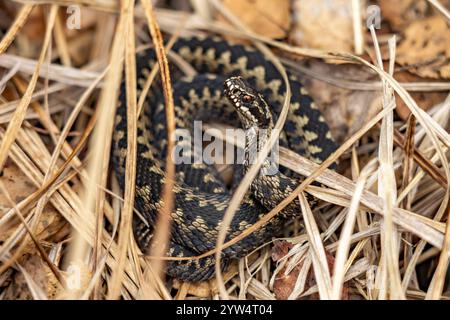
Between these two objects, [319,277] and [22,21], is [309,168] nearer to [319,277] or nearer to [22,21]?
[319,277]

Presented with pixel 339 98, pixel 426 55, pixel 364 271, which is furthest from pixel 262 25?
pixel 364 271

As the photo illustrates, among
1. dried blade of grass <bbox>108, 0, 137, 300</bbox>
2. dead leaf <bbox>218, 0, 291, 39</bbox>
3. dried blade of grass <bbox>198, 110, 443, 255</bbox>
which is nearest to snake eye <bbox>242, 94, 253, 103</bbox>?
dried blade of grass <bbox>198, 110, 443, 255</bbox>

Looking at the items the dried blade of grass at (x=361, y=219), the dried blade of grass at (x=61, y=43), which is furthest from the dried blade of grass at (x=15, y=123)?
the dried blade of grass at (x=361, y=219)

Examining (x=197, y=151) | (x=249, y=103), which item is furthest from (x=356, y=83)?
(x=197, y=151)

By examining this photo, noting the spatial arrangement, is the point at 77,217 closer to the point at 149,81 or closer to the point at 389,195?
the point at 149,81

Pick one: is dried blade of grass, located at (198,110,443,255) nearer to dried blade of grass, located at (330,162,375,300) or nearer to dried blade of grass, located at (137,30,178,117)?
dried blade of grass, located at (330,162,375,300)

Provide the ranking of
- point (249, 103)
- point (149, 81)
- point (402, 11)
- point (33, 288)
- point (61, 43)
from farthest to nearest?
point (61, 43) < point (402, 11) < point (149, 81) < point (249, 103) < point (33, 288)
